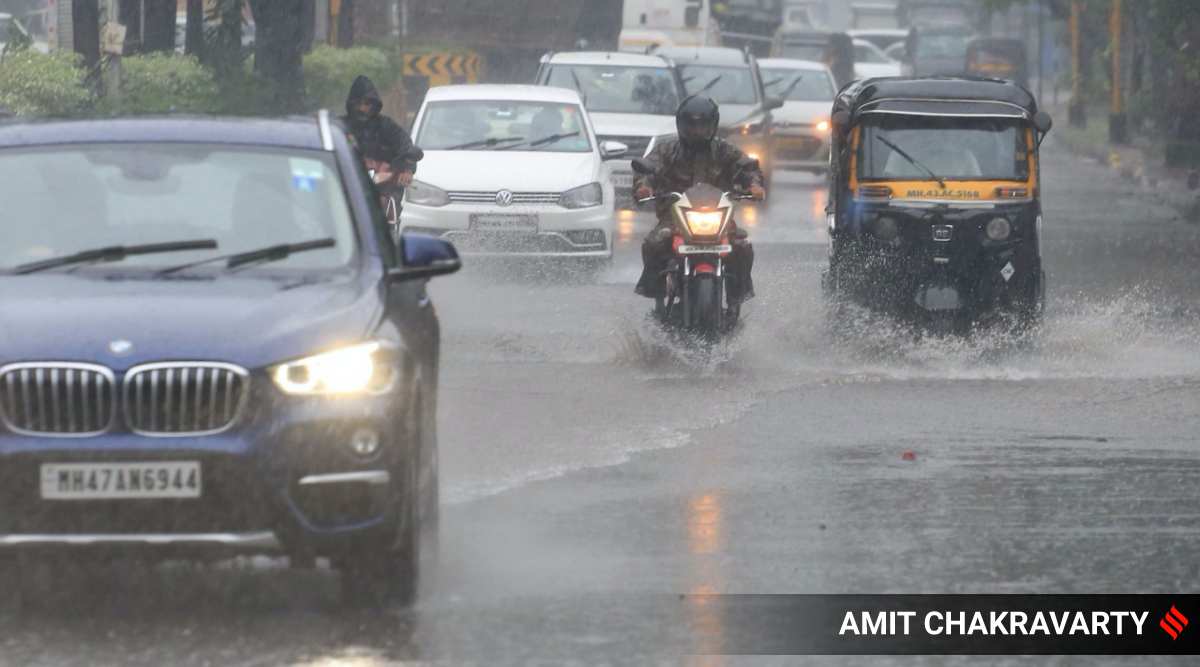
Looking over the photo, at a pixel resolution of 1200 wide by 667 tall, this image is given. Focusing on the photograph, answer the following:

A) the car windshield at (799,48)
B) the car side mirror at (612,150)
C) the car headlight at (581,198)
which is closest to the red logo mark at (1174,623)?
the car headlight at (581,198)

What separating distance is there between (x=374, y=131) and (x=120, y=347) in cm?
1251

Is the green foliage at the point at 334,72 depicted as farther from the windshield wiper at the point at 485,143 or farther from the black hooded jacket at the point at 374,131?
the black hooded jacket at the point at 374,131

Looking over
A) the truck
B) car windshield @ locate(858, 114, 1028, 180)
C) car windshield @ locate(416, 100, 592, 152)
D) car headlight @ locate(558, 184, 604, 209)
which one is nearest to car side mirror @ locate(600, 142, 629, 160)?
car windshield @ locate(416, 100, 592, 152)

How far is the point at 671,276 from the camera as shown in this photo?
53.3 feet

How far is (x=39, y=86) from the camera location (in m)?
25.1

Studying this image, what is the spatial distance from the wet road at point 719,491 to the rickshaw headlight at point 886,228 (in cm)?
59

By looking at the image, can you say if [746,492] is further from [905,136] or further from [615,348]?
[905,136]

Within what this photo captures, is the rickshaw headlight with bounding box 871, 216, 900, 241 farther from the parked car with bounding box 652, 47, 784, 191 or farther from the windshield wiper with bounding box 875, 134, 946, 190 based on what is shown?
the parked car with bounding box 652, 47, 784, 191

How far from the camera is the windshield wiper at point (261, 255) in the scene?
8.43 meters

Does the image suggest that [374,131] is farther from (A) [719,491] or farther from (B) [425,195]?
(A) [719,491]

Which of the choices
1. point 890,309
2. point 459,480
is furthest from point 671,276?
point 459,480

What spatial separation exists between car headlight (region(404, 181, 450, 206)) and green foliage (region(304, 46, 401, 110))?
15020mm

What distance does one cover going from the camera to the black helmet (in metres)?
16.2

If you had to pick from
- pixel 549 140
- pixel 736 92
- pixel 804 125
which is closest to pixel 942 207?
pixel 549 140
